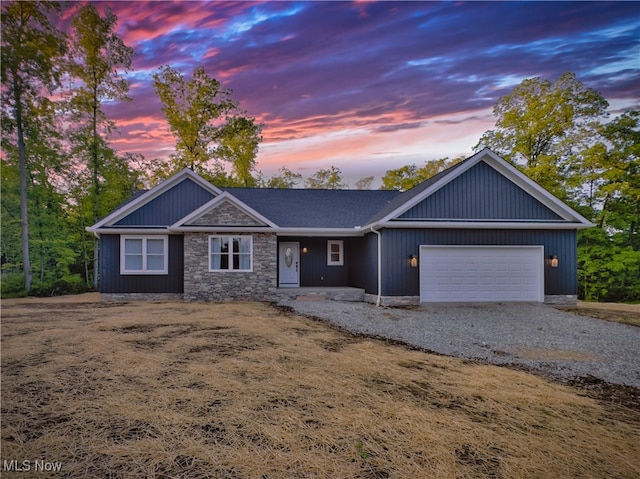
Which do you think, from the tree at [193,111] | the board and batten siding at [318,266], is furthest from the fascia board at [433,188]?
the tree at [193,111]

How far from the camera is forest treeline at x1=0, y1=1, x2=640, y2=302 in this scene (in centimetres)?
1728

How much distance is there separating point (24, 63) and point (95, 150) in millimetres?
→ 4873

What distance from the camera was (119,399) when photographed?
3.84 meters

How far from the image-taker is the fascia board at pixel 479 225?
38.6ft

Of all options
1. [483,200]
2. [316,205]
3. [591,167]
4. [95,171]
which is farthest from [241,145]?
[591,167]

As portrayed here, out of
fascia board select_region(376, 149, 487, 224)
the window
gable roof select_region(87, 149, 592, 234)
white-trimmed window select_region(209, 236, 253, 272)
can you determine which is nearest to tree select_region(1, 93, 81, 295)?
gable roof select_region(87, 149, 592, 234)

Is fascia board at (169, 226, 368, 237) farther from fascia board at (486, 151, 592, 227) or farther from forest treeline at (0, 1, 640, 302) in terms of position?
forest treeline at (0, 1, 640, 302)

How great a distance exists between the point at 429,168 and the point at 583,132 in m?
10.1

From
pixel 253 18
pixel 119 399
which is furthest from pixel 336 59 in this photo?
pixel 119 399

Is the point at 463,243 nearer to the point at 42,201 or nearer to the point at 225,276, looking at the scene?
the point at 225,276

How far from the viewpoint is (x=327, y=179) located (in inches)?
1430

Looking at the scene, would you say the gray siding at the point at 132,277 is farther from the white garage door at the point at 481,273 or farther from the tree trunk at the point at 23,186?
the white garage door at the point at 481,273

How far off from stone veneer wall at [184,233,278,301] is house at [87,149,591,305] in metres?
0.04

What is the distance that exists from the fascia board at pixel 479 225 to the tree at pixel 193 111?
17.0 meters
